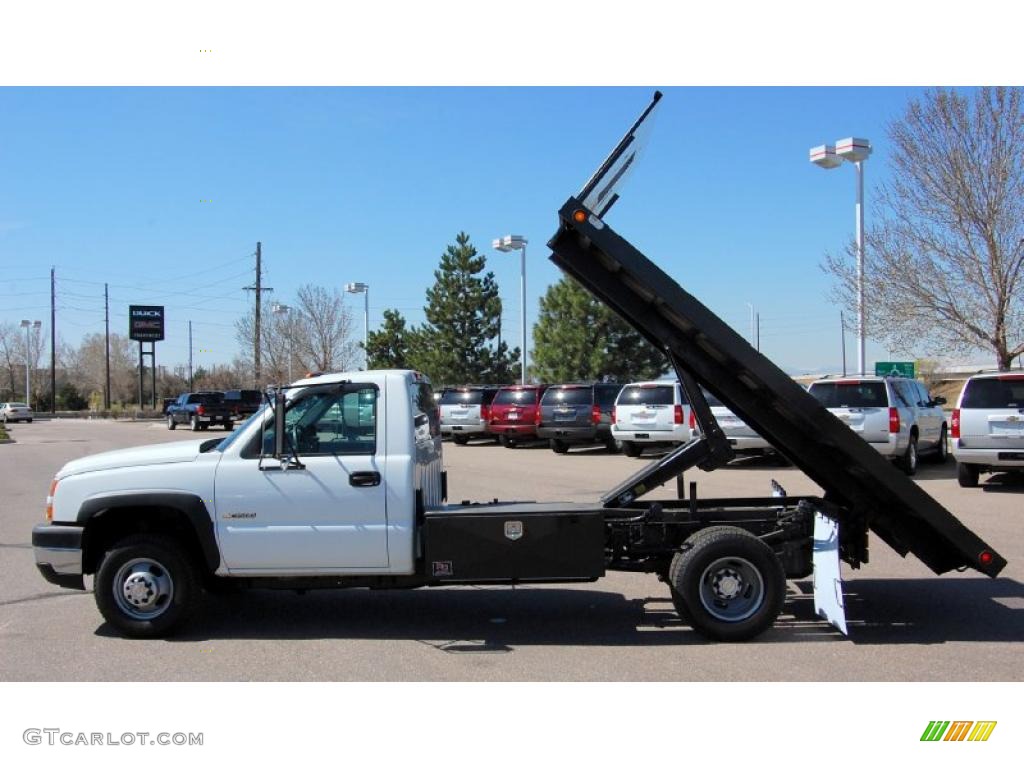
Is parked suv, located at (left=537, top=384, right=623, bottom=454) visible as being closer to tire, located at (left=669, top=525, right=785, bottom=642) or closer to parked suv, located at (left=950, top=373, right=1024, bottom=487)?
parked suv, located at (left=950, top=373, right=1024, bottom=487)

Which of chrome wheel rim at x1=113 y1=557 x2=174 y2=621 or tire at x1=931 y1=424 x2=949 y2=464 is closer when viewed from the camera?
chrome wheel rim at x1=113 y1=557 x2=174 y2=621

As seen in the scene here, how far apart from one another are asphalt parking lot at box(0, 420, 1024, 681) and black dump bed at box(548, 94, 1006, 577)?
0.78 metres

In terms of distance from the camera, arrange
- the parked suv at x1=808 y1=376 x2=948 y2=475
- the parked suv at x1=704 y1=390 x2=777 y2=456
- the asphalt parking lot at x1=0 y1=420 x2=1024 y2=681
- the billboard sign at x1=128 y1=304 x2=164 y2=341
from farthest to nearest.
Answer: the billboard sign at x1=128 y1=304 x2=164 y2=341
the parked suv at x1=704 y1=390 x2=777 y2=456
the parked suv at x1=808 y1=376 x2=948 y2=475
the asphalt parking lot at x1=0 y1=420 x2=1024 y2=681

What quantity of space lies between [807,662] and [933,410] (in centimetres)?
1487

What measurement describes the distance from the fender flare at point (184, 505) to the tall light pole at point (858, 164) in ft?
72.3

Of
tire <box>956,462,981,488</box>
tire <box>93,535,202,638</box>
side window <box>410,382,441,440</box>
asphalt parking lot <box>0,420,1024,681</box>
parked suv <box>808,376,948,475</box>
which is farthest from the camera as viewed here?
parked suv <box>808,376,948,475</box>

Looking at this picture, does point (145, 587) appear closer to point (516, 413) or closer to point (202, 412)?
point (516, 413)

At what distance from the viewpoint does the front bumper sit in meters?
6.49

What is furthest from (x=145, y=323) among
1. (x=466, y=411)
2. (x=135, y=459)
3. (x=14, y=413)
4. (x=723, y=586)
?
(x=723, y=586)

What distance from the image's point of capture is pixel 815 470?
674cm

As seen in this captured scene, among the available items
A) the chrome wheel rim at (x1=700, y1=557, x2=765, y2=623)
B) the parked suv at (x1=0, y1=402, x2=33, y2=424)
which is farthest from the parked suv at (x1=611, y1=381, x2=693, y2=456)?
the parked suv at (x1=0, y1=402, x2=33, y2=424)

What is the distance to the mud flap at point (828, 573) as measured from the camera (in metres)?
6.22

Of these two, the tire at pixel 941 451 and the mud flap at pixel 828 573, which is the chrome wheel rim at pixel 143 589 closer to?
the mud flap at pixel 828 573

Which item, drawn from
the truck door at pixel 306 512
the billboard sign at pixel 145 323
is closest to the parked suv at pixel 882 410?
the truck door at pixel 306 512
